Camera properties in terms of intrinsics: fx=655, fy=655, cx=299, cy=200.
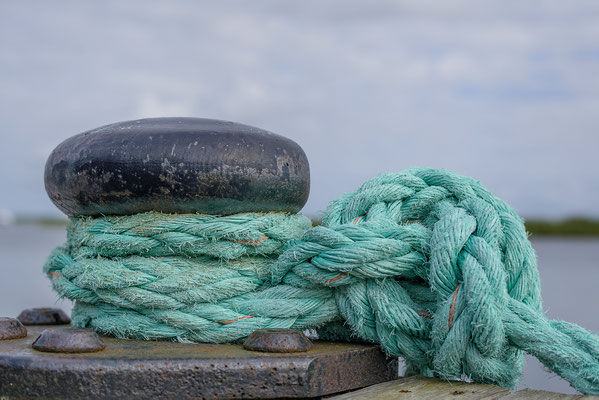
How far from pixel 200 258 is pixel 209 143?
1.22 ft

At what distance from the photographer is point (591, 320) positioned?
9.80 m

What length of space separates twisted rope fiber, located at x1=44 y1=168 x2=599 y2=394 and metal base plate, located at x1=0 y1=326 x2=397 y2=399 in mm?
252

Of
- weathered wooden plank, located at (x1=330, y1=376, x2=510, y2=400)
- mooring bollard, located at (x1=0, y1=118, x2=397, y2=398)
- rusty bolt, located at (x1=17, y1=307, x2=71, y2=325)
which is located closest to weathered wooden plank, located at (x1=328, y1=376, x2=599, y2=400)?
weathered wooden plank, located at (x1=330, y1=376, x2=510, y2=400)

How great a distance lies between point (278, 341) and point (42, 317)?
1.25 metres

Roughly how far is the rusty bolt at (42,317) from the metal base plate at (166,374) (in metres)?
0.80

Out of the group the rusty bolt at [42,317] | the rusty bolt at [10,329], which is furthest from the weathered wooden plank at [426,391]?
the rusty bolt at [42,317]

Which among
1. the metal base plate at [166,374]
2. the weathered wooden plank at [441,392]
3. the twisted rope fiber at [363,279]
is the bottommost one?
the weathered wooden plank at [441,392]

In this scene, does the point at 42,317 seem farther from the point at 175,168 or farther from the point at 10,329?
the point at 175,168

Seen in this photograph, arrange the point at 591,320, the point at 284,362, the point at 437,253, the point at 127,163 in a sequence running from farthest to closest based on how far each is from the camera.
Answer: the point at 591,320 < the point at 127,163 < the point at 437,253 < the point at 284,362

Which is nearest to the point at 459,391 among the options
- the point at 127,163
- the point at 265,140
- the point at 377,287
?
the point at 377,287

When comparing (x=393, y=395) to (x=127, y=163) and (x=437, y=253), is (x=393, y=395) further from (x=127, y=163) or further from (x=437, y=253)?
(x=127, y=163)

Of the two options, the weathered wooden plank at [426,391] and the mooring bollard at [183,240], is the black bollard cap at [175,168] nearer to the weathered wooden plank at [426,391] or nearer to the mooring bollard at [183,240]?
the mooring bollard at [183,240]

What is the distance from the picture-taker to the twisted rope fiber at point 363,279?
1831 mm

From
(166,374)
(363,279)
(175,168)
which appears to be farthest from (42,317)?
(363,279)
